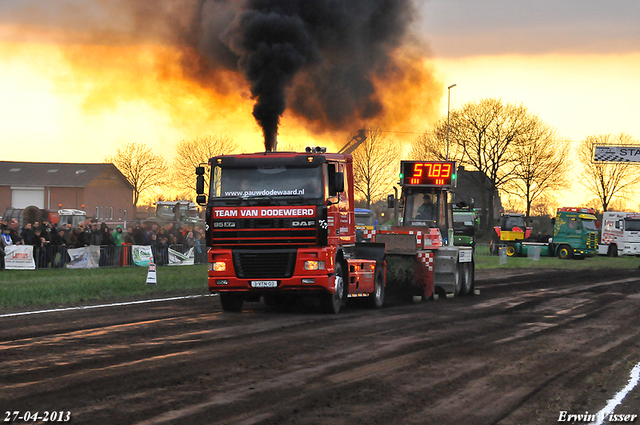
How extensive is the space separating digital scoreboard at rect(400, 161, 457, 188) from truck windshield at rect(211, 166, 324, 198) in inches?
250

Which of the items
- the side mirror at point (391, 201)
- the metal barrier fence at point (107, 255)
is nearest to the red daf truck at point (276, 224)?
the side mirror at point (391, 201)

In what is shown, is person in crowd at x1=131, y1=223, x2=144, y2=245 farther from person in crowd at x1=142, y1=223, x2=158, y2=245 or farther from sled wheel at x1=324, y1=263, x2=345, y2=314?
sled wheel at x1=324, y1=263, x2=345, y2=314

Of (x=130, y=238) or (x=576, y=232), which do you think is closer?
(x=130, y=238)

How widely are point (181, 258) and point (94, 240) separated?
13.6 ft

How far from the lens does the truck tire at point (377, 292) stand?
1720 centimetres

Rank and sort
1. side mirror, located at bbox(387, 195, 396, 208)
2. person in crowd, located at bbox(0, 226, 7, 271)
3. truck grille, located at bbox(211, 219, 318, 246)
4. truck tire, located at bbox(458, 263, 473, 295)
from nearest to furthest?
truck grille, located at bbox(211, 219, 318, 246) < side mirror, located at bbox(387, 195, 396, 208) < truck tire, located at bbox(458, 263, 473, 295) < person in crowd, located at bbox(0, 226, 7, 271)

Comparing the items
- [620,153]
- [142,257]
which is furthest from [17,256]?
[620,153]

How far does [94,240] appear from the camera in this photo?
90.4ft

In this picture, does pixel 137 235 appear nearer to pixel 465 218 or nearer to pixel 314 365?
pixel 465 218

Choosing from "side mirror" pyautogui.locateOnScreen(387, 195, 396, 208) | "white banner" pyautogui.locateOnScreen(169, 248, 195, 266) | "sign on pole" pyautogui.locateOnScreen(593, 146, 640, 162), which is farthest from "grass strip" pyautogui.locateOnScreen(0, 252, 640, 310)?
"sign on pole" pyautogui.locateOnScreen(593, 146, 640, 162)

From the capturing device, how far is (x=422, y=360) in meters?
9.95

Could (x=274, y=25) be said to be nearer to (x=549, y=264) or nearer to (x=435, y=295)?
(x=435, y=295)

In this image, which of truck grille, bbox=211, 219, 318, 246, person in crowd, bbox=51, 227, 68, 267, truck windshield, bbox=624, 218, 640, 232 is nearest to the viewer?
truck grille, bbox=211, 219, 318, 246

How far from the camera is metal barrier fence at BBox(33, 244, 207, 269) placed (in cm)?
2573
